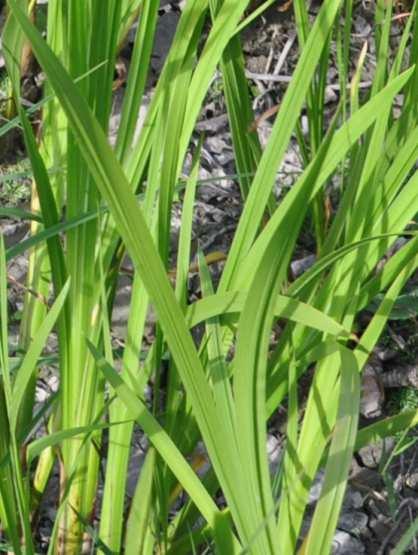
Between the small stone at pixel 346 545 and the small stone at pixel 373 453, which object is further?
the small stone at pixel 373 453

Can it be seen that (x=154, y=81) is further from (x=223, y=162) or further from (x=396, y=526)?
(x=396, y=526)

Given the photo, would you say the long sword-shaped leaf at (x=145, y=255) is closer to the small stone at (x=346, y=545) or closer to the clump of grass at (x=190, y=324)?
the clump of grass at (x=190, y=324)

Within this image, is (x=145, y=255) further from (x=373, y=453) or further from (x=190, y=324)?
(x=373, y=453)

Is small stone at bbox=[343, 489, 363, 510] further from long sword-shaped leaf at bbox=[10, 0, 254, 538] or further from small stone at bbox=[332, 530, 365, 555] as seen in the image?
long sword-shaped leaf at bbox=[10, 0, 254, 538]

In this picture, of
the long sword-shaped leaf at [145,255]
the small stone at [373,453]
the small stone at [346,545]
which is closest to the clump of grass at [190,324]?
the long sword-shaped leaf at [145,255]

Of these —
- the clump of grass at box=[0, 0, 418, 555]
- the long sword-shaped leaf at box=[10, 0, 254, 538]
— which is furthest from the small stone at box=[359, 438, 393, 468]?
the long sword-shaped leaf at box=[10, 0, 254, 538]

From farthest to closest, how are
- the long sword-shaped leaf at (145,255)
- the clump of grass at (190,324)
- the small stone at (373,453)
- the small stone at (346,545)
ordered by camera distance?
1. the small stone at (373,453)
2. the small stone at (346,545)
3. the clump of grass at (190,324)
4. the long sword-shaped leaf at (145,255)
